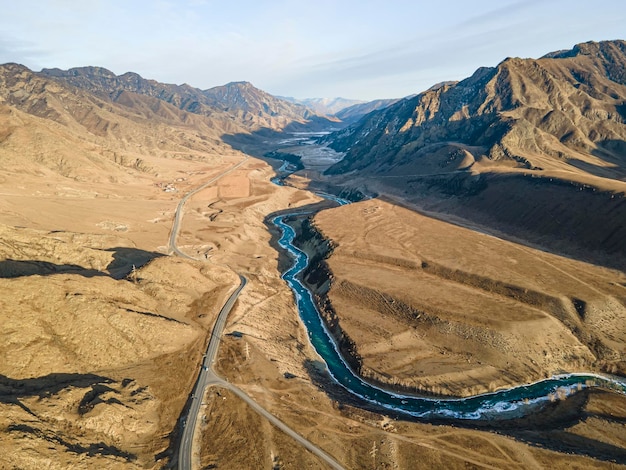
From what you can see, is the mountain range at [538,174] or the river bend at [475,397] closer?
the river bend at [475,397]

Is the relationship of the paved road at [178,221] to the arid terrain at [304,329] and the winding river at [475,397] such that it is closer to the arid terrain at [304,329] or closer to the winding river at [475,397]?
the arid terrain at [304,329]

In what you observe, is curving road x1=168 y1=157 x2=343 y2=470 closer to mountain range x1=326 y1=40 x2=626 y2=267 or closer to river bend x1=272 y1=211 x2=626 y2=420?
river bend x1=272 y1=211 x2=626 y2=420

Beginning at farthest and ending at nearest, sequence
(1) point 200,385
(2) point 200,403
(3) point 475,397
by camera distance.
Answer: (3) point 475,397 → (1) point 200,385 → (2) point 200,403

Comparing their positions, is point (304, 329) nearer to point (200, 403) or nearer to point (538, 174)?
point (200, 403)

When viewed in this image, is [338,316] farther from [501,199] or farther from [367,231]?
[501,199]

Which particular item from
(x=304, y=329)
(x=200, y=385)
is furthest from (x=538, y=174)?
(x=200, y=385)

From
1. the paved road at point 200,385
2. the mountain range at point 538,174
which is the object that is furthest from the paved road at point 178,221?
the mountain range at point 538,174

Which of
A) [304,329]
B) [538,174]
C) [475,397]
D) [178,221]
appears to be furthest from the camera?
[178,221]

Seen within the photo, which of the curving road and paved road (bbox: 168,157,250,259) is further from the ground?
paved road (bbox: 168,157,250,259)

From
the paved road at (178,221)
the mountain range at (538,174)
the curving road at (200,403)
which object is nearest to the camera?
the curving road at (200,403)

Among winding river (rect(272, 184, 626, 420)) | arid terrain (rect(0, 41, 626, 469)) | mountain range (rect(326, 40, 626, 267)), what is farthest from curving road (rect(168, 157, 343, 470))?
mountain range (rect(326, 40, 626, 267))
